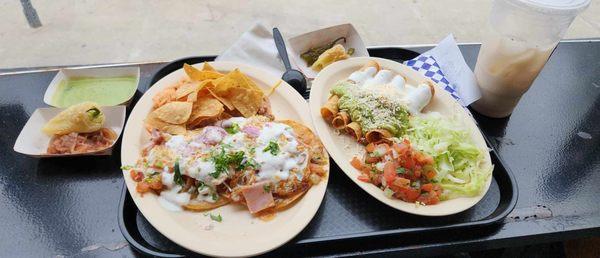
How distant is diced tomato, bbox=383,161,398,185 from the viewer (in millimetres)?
1504

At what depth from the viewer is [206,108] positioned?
1725 mm

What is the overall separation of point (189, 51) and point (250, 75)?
85.1 inches

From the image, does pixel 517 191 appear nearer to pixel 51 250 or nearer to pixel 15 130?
pixel 51 250

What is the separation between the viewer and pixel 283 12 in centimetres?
459

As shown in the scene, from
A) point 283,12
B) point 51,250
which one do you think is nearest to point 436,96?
point 51,250

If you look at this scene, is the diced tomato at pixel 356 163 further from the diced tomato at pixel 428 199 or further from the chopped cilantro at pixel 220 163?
the chopped cilantro at pixel 220 163

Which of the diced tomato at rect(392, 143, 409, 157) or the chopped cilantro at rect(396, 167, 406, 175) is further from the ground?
the diced tomato at rect(392, 143, 409, 157)

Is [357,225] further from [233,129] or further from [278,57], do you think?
[278,57]

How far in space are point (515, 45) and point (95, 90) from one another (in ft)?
5.88

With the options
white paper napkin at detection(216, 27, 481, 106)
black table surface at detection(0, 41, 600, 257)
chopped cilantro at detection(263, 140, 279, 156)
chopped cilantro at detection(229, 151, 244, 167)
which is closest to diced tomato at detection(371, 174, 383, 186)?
black table surface at detection(0, 41, 600, 257)

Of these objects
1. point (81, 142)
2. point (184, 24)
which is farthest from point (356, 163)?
point (184, 24)

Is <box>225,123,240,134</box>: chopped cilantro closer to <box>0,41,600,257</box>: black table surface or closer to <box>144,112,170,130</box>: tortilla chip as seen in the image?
<box>144,112,170,130</box>: tortilla chip

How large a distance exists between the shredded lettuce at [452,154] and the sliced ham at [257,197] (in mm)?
616

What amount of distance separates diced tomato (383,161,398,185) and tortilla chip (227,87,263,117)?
590mm
